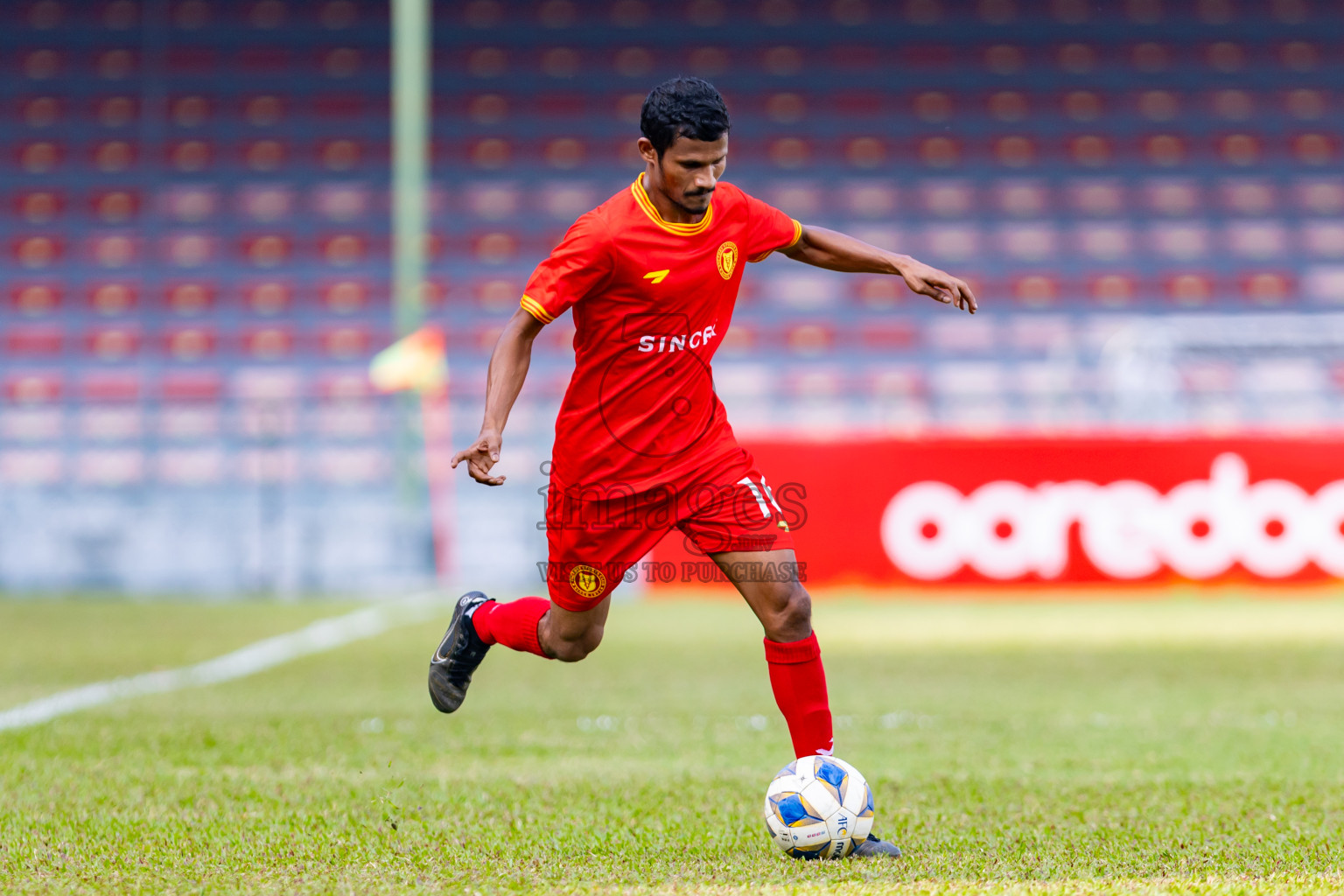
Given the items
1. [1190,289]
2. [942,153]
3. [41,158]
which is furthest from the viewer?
[41,158]

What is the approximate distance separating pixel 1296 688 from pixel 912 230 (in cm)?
1135

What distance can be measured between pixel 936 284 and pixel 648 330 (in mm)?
727

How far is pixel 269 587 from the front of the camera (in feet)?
44.3

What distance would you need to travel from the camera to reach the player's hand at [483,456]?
10.8ft

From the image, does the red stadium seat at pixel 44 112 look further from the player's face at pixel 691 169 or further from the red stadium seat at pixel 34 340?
the player's face at pixel 691 169

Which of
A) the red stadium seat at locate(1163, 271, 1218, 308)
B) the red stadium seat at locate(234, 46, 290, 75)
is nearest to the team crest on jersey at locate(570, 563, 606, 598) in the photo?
the red stadium seat at locate(1163, 271, 1218, 308)

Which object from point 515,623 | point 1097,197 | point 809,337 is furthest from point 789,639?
point 1097,197

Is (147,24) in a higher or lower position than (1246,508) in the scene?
higher

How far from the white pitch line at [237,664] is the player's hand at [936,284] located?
11.7 ft

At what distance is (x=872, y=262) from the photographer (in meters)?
3.82

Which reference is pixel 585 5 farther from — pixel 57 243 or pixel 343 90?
pixel 57 243

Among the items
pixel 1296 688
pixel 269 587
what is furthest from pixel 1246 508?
pixel 269 587

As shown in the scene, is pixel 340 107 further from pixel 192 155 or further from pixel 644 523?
pixel 644 523

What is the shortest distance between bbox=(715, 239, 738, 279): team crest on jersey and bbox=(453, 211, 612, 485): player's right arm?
293mm
